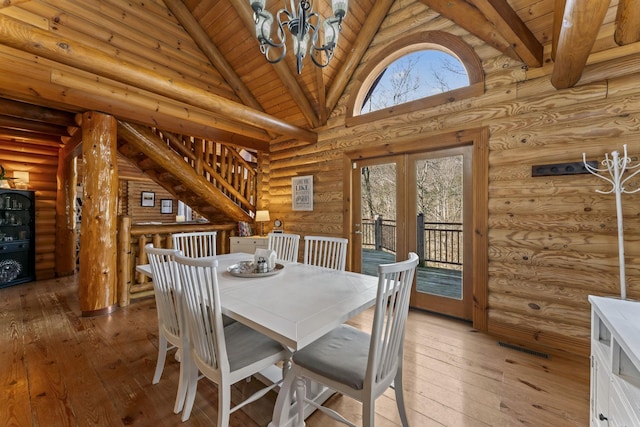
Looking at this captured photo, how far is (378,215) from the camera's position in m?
3.79

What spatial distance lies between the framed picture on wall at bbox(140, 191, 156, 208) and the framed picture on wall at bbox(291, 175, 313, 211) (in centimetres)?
658

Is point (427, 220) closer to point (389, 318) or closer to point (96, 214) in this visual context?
point (389, 318)

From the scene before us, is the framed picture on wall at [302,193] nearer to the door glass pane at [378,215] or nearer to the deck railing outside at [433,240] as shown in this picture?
the door glass pane at [378,215]

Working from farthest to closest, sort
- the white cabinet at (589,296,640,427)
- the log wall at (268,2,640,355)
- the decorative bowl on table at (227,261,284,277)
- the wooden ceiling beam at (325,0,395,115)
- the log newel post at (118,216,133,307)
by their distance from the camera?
the log newel post at (118,216,133,307)
the wooden ceiling beam at (325,0,395,115)
the log wall at (268,2,640,355)
the decorative bowl on table at (227,261,284,277)
the white cabinet at (589,296,640,427)

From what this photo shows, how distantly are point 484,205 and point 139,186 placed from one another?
959 cm

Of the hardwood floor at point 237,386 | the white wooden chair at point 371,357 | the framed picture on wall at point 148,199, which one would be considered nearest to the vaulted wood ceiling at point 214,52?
the white wooden chair at point 371,357

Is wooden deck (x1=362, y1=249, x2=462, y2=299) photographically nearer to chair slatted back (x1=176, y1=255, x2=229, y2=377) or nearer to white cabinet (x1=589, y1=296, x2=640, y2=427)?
white cabinet (x1=589, y1=296, x2=640, y2=427)

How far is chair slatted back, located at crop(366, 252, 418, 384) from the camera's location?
1200 millimetres

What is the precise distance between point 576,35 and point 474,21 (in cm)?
127

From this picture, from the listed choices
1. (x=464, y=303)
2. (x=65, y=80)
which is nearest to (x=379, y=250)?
(x=464, y=303)

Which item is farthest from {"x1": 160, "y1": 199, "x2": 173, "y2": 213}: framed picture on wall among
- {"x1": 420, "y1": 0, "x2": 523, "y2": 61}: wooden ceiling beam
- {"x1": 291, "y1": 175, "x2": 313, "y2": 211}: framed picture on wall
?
{"x1": 420, "y1": 0, "x2": 523, "y2": 61}: wooden ceiling beam

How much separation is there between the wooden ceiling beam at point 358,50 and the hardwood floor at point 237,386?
325 centimetres

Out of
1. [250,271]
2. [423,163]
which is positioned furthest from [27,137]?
[423,163]

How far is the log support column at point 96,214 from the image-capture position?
128 inches
